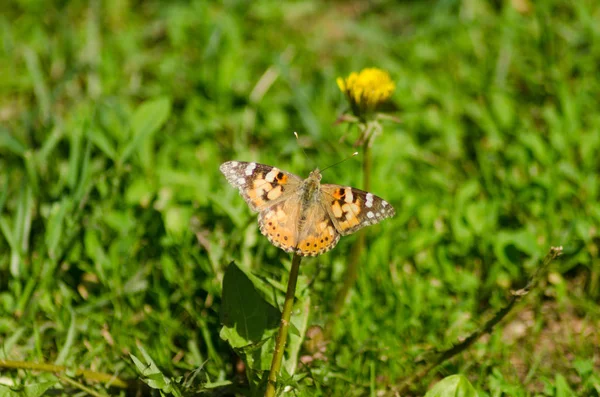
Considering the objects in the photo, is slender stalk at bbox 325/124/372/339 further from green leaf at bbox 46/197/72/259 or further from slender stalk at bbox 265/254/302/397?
green leaf at bbox 46/197/72/259

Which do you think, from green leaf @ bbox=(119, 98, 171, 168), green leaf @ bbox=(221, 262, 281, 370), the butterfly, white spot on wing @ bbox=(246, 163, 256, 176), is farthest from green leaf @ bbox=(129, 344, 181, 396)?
green leaf @ bbox=(119, 98, 171, 168)

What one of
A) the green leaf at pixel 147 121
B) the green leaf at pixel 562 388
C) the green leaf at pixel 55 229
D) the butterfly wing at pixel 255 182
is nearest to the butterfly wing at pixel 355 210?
the butterfly wing at pixel 255 182

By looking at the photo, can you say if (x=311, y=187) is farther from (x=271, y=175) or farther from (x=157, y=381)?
(x=157, y=381)

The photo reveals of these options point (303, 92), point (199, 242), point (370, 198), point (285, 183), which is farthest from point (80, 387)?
point (303, 92)

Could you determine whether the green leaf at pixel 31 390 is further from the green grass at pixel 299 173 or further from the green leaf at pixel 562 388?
the green leaf at pixel 562 388

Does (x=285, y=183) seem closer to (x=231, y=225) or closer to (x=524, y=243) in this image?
(x=231, y=225)
